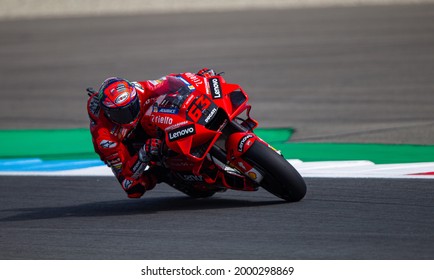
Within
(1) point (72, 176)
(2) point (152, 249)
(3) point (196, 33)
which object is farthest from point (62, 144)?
(3) point (196, 33)

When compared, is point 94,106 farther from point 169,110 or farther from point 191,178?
point 191,178

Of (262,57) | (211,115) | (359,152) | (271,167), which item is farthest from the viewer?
(262,57)

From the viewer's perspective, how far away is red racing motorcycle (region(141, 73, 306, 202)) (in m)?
7.55

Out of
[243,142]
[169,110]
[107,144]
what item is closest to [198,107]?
[169,110]

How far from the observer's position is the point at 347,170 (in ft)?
32.0

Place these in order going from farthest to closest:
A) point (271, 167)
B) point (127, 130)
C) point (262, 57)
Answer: point (262, 57) → point (127, 130) → point (271, 167)

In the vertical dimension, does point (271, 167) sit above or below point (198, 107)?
below

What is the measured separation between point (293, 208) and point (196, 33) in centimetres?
2056

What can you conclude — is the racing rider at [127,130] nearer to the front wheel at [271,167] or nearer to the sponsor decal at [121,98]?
the sponsor decal at [121,98]

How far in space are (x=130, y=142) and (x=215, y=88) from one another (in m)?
0.96

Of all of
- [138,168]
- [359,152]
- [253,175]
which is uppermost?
[253,175]

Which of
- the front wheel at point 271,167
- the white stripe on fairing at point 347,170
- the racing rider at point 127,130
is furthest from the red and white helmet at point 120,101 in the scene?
the white stripe on fairing at point 347,170

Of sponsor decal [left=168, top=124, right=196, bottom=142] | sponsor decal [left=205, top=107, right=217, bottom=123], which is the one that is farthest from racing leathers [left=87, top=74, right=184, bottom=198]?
sponsor decal [left=205, top=107, right=217, bottom=123]

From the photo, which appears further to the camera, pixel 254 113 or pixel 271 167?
pixel 254 113
